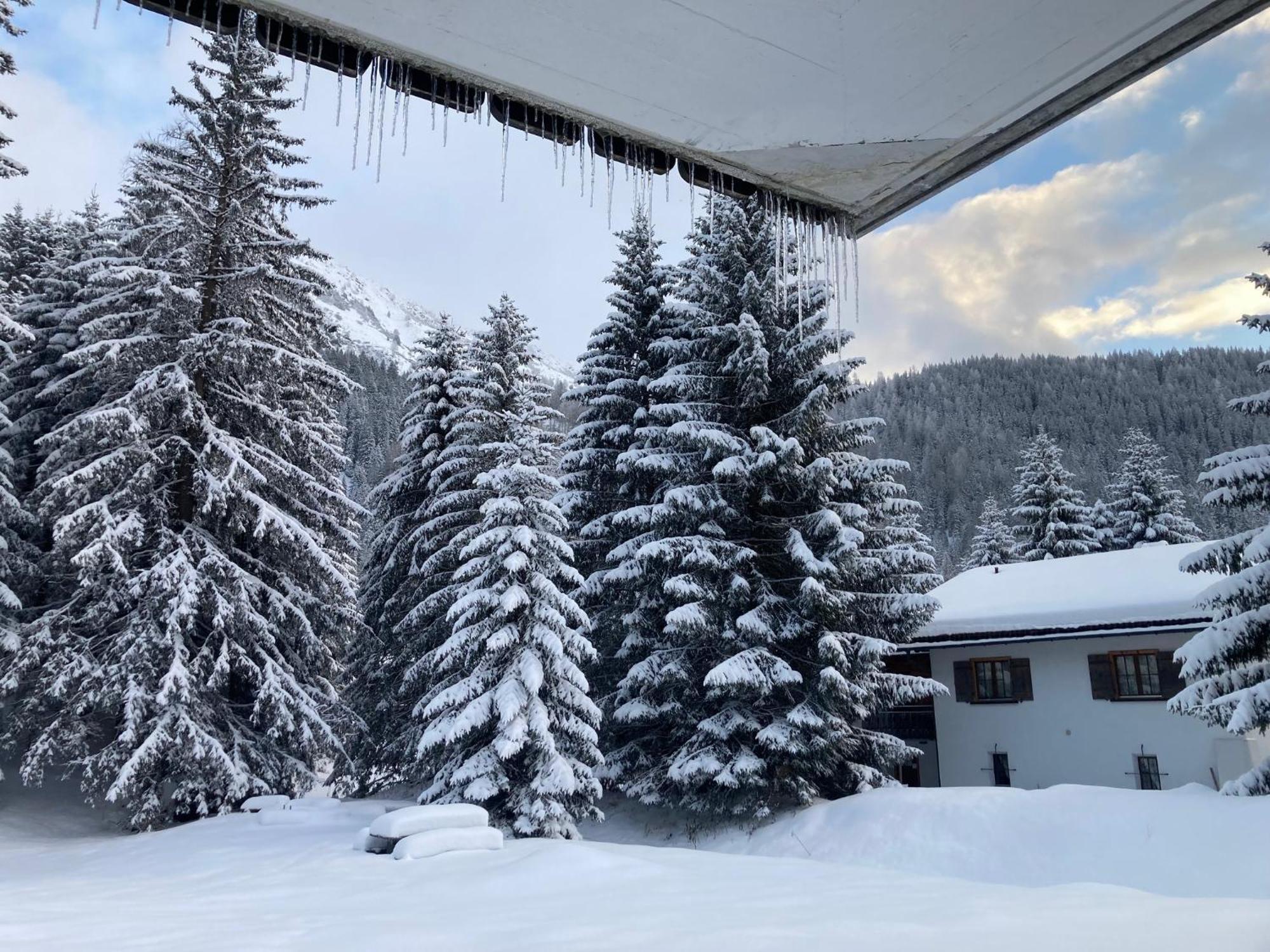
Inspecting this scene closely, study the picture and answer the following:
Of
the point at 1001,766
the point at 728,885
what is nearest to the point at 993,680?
the point at 1001,766

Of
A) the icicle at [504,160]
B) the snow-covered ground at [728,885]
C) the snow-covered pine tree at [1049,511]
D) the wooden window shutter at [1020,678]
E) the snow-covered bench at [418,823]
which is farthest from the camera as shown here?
the snow-covered pine tree at [1049,511]

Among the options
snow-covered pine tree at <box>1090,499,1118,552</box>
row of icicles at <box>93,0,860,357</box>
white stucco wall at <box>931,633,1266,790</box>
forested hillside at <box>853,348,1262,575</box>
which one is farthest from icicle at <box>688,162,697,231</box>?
forested hillside at <box>853,348,1262,575</box>

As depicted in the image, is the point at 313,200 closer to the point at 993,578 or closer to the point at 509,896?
the point at 509,896

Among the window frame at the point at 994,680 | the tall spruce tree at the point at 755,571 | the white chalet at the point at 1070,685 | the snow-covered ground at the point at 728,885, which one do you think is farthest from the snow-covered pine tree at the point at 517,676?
the window frame at the point at 994,680

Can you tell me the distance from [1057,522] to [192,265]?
3480cm

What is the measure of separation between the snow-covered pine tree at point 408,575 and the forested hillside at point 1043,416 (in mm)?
69461

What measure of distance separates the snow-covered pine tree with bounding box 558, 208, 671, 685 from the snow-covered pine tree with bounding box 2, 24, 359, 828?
6000 mm

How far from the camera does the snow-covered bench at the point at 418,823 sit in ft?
35.5

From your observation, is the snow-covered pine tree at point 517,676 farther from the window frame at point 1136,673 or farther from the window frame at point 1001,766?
the window frame at point 1136,673

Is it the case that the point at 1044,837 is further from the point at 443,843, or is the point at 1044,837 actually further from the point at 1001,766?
the point at 1001,766

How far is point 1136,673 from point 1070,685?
1583 mm

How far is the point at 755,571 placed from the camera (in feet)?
57.5

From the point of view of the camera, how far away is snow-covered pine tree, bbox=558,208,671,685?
67.4ft

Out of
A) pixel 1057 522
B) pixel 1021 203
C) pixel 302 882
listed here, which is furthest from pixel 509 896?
pixel 1057 522
